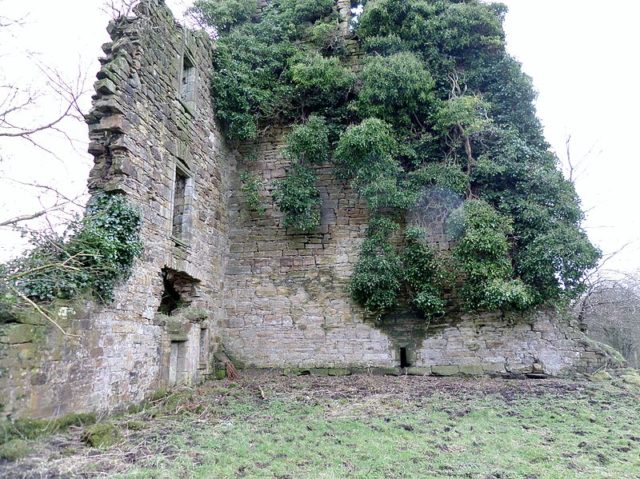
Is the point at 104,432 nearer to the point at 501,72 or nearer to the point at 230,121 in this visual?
the point at 230,121

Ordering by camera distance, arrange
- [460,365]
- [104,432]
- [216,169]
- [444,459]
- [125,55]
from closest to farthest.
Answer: [444,459] < [104,432] < [125,55] < [460,365] < [216,169]

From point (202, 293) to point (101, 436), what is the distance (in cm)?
442

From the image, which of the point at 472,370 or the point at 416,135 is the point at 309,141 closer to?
the point at 416,135

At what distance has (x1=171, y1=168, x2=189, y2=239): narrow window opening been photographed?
8.31 meters

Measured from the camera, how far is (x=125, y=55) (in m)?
6.64

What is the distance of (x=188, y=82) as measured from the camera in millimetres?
9062

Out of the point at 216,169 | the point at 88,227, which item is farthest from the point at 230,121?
the point at 88,227

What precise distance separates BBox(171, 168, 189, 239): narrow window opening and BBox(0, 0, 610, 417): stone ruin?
3 centimetres

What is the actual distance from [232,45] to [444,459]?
32.0 feet

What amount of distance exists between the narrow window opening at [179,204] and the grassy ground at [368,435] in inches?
116

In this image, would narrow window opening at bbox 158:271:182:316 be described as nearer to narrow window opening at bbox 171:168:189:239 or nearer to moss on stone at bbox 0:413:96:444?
narrow window opening at bbox 171:168:189:239

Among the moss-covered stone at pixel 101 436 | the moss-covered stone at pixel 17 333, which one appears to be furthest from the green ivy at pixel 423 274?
the moss-covered stone at pixel 17 333

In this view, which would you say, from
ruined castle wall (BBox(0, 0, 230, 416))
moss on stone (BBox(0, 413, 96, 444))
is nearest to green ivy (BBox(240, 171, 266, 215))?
ruined castle wall (BBox(0, 0, 230, 416))

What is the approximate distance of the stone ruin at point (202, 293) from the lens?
561cm
